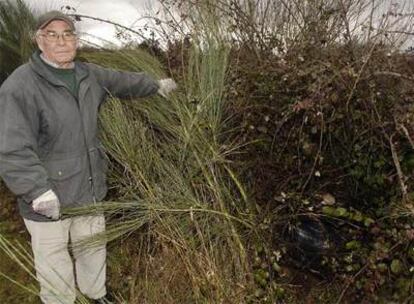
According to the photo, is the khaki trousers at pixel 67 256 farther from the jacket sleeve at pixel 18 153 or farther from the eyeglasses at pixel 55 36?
the eyeglasses at pixel 55 36

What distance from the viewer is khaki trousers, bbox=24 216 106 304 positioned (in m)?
3.36

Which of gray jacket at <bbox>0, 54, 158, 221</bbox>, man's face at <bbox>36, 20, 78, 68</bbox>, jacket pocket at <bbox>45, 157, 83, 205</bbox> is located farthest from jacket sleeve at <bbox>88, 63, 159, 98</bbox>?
jacket pocket at <bbox>45, 157, 83, 205</bbox>

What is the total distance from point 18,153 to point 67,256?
79cm

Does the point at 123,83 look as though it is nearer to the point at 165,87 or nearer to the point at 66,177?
the point at 165,87

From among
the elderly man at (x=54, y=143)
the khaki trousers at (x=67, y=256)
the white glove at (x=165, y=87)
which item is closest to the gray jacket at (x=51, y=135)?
the elderly man at (x=54, y=143)

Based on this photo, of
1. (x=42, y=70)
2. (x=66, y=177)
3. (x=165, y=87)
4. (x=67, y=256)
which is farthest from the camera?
(x=165, y=87)

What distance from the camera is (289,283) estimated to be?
361cm

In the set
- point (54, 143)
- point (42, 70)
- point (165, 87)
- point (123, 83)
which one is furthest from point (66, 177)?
point (165, 87)

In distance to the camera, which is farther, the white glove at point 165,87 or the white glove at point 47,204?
the white glove at point 165,87

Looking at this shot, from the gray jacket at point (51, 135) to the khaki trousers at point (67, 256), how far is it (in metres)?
0.12

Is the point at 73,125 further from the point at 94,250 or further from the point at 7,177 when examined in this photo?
the point at 94,250

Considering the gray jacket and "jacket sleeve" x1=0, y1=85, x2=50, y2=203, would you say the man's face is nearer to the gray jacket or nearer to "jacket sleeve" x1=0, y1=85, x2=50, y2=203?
the gray jacket

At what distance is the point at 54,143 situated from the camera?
3.28 meters

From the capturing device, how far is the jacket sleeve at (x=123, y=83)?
11.9 ft
